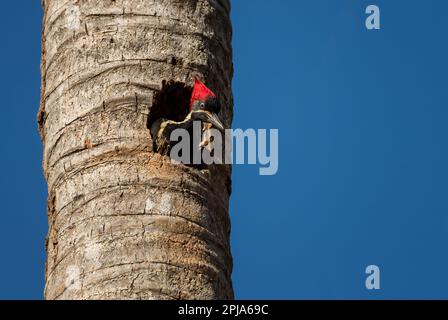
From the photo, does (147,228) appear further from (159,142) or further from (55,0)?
(55,0)

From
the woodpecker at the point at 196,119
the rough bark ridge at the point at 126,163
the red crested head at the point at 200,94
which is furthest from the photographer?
the red crested head at the point at 200,94

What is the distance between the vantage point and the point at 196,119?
13453 mm

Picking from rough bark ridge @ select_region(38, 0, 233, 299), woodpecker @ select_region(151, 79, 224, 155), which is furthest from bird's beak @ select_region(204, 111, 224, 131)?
rough bark ridge @ select_region(38, 0, 233, 299)

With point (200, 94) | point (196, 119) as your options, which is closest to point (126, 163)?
point (196, 119)

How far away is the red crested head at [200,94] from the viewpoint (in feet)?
44.4

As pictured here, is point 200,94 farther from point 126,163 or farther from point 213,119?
point 126,163

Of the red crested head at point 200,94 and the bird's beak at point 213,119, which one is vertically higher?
the red crested head at point 200,94

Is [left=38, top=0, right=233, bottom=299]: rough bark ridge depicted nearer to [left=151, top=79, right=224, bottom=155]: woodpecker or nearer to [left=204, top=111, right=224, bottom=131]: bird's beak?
[left=151, top=79, right=224, bottom=155]: woodpecker

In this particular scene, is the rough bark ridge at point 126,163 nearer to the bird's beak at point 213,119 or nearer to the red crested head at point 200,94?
the red crested head at point 200,94

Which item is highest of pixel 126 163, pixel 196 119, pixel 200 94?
pixel 200 94

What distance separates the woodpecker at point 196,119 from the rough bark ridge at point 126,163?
0.26ft

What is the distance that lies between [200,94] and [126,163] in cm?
61

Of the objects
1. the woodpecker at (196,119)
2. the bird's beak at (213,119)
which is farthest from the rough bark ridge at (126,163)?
the bird's beak at (213,119)

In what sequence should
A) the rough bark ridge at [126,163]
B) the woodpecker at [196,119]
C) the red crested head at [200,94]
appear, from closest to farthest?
the rough bark ridge at [126,163] → the woodpecker at [196,119] → the red crested head at [200,94]
